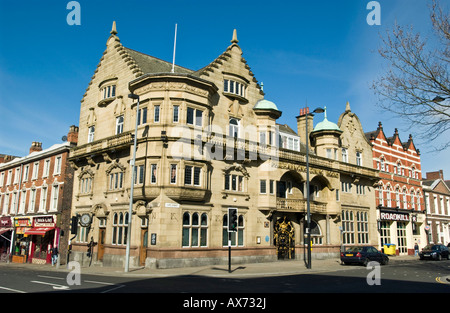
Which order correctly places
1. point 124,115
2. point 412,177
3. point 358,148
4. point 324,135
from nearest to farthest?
1. point 124,115
2. point 324,135
3. point 358,148
4. point 412,177

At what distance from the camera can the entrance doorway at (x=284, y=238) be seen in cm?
3151

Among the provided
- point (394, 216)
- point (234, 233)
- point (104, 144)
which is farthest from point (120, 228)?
point (394, 216)

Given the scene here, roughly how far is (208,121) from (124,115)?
7.19 m

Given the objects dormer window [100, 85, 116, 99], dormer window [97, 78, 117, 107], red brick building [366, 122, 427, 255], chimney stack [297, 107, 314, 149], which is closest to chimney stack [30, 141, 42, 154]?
dormer window [97, 78, 117, 107]

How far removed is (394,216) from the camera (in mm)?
44438

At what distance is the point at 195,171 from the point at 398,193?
32323 millimetres

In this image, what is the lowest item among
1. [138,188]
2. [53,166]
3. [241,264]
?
[241,264]

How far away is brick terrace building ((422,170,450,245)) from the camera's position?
5075 centimetres

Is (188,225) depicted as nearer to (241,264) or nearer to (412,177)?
(241,264)

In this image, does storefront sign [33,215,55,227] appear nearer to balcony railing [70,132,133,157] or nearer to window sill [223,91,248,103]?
balcony railing [70,132,133,157]

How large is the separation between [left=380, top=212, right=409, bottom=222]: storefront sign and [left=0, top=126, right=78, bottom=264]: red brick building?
3454 centimetres

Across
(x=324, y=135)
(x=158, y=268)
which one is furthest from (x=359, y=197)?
(x=158, y=268)

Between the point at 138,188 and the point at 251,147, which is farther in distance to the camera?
the point at 251,147

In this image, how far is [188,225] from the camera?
25.2 m
